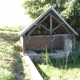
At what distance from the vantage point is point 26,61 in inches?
563

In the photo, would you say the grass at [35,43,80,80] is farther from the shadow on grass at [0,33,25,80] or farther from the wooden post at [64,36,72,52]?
the shadow on grass at [0,33,25,80]

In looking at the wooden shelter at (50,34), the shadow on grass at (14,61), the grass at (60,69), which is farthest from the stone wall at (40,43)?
the grass at (60,69)

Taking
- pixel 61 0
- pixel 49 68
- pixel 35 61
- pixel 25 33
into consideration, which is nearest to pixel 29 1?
pixel 61 0

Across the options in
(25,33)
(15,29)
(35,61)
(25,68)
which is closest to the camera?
(25,68)

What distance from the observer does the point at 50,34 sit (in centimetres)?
1673

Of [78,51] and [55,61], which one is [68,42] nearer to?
[78,51]

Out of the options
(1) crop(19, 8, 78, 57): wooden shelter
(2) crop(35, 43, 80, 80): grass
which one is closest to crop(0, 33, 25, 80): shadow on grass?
(1) crop(19, 8, 78, 57): wooden shelter

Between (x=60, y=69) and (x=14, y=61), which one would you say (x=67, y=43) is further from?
(x=14, y=61)

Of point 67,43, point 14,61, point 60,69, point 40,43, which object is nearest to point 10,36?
point 40,43

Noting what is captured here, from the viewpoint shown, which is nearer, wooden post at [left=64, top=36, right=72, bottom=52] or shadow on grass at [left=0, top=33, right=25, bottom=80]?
shadow on grass at [left=0, top=33, right=25, bottom=80]

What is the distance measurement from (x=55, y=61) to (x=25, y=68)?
150 inches

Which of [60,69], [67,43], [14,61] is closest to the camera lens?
[60,69]

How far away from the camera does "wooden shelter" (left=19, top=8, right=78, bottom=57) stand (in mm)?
16234

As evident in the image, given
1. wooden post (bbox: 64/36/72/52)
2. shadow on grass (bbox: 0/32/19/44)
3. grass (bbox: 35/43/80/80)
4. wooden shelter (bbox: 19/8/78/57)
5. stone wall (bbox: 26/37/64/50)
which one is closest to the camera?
grass (bbox: 35/43/80/80)
